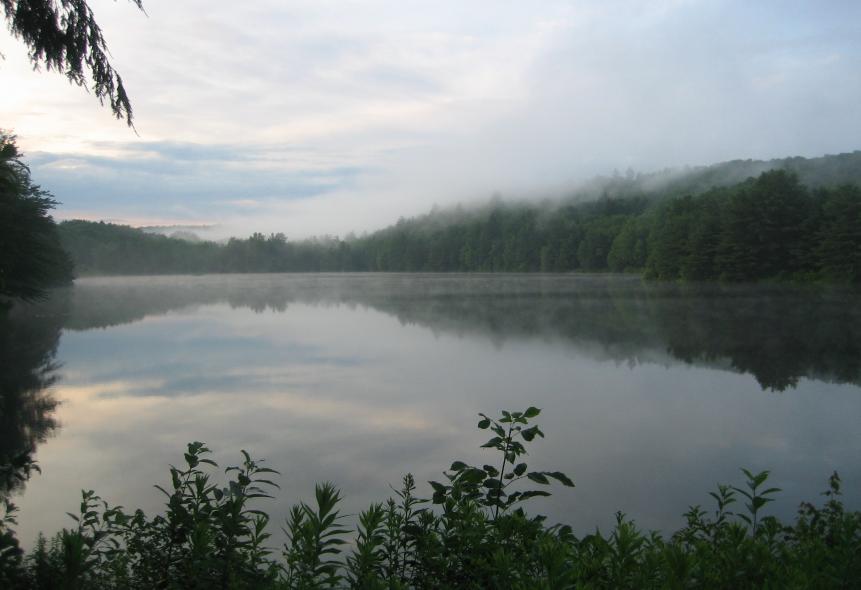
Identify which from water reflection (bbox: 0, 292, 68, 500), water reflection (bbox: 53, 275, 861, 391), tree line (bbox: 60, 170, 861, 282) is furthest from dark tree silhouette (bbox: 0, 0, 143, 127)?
tree line (bbox: 60, 170, 861, 282)

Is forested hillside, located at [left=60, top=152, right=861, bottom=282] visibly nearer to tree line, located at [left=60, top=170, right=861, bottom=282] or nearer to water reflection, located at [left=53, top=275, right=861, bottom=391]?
tree line, located at [left=60, top=170, right=861, bottom=282]

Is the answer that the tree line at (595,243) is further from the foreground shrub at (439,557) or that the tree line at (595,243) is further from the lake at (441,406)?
the foreground shrub at (439,557)

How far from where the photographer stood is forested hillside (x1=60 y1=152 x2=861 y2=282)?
52.0m

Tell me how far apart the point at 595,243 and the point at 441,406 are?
96.6 m

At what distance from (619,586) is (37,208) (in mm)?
31385

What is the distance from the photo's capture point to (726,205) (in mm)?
57750

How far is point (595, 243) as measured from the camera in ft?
338

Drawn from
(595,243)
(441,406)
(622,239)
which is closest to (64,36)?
(441,406)

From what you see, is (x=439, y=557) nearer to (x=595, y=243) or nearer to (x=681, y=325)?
(x=681, y=325)

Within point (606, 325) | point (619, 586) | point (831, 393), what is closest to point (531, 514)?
point (619, 586)

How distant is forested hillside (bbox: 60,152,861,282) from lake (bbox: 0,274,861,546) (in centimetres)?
3355

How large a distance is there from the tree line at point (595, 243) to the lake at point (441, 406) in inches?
1301

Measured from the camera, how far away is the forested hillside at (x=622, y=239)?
51969 millimetres

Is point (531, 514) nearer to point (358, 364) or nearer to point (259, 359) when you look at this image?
point (358, 364)
